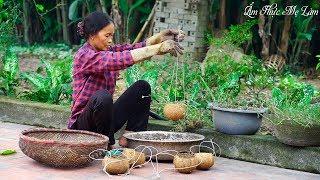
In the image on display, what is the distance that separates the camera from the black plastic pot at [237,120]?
16.5 feet

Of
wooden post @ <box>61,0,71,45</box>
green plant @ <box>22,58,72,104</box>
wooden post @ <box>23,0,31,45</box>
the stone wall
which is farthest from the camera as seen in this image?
wooden post @ <box>23,0,31,45</box>

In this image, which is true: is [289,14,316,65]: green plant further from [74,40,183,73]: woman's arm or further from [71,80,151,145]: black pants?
[74,40,183,73]: woman's arm

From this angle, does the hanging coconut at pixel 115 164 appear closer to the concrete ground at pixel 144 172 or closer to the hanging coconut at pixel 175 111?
the concrete ground at pixel 144 172

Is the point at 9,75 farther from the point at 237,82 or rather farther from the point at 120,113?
the point at 237,82

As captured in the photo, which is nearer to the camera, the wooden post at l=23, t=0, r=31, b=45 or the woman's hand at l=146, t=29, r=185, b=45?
the woman's hand at l=146, t=29, r=185, b=45

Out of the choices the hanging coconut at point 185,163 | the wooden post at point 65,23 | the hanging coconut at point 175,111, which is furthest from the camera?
the wooden post at point 65,23

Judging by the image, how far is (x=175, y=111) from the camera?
517 centimetres

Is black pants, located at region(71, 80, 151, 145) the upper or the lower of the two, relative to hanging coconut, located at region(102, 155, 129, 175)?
upper

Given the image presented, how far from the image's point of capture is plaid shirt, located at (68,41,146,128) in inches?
187

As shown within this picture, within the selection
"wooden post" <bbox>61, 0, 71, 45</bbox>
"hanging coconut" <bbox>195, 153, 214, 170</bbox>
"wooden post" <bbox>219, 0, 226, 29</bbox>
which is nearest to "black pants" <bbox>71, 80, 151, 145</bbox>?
"hanging coconut" <bbox>195, 153, 214, 170</bbox>

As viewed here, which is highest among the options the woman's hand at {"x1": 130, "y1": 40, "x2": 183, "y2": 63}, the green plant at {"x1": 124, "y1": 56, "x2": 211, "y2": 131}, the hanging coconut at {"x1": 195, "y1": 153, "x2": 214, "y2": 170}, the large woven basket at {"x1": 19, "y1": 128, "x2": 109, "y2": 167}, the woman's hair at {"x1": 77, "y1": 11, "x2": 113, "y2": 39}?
the woman's hair at {"x1": 77, "y1": 11, "x2": 113, "y2": 39}

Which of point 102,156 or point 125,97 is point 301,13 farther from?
point 102,156

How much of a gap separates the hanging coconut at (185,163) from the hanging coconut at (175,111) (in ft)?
1.98

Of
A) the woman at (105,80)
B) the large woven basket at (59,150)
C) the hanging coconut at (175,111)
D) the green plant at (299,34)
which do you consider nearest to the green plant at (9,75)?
the woman at (105,80)
